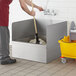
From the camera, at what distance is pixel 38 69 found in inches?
134

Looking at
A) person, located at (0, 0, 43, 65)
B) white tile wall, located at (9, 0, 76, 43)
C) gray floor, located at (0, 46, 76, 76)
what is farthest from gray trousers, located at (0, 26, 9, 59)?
white tile wall, located at (9, 0, 76, 43)

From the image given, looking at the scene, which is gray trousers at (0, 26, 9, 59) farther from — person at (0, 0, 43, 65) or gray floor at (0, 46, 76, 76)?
gray floor at (0, 46, 76, 76)

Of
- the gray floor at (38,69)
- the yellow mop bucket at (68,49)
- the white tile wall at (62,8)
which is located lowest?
the gray floor at (38,69)

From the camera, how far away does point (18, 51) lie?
4.01m

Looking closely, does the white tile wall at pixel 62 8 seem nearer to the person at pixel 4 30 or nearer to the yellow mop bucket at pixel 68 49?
the yellow mop bucket at pixel 68 49

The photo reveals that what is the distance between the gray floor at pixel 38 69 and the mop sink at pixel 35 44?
0.13 m

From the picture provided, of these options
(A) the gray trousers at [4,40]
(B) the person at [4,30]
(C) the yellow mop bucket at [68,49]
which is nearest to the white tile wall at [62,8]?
(C) the yellow mop bucket at [68,49]

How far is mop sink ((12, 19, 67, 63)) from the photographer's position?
3.73 metres

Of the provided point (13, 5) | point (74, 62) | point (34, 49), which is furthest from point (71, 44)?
point (13, 5)

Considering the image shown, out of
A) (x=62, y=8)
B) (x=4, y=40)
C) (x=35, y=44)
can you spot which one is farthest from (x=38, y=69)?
(x=62, y=8)

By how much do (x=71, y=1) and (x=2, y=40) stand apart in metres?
1.42

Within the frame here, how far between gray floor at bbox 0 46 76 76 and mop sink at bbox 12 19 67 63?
13cm

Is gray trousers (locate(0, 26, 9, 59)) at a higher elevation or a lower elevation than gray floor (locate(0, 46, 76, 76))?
higher

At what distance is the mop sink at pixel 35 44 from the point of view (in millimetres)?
3729
